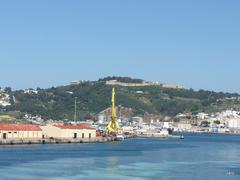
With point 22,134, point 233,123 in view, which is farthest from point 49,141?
point 233,123

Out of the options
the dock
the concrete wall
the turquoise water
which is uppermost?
the concrete wall

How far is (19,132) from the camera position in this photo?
79.0 m

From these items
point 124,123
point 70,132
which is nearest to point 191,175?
point 70,132

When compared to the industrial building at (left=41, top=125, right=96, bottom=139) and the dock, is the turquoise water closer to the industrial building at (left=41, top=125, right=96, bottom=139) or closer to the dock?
the dock

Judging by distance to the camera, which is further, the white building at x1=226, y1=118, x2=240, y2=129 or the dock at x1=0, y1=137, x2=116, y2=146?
the white building at x1=226, y1=118, x2=240, y2=129

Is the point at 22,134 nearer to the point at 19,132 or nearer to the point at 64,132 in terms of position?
the point at 19,132

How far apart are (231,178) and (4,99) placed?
151m

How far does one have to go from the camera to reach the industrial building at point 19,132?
3061 inches

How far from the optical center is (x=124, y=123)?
6777 inches

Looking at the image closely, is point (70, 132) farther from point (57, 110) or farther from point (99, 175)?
point (57, 110)

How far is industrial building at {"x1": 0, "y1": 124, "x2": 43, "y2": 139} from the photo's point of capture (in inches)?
3061

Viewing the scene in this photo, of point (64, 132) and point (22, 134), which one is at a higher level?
point (64, 132)

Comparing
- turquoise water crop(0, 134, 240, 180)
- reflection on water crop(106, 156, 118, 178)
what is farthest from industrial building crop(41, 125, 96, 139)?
reflection on water crop(106, 156, 118, 178)

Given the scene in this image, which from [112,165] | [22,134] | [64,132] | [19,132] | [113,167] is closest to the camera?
[113,167]
